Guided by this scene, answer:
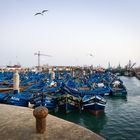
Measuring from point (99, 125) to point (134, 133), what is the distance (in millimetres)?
4203

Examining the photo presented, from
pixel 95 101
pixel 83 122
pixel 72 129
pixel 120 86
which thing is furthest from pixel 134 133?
pixel 120 86

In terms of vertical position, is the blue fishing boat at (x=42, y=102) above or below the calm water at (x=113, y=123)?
above

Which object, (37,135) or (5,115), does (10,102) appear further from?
(37,135)

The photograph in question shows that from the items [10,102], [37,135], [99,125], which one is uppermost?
[37,135]

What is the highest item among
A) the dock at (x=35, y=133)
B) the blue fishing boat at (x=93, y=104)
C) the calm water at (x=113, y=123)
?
the dock at (x=35, y=133)

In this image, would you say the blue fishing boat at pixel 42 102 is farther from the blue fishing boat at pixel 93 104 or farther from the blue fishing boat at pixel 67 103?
the blue fishing boat at pixel 93 104

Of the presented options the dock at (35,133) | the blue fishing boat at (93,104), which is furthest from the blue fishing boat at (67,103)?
the dock at (35,133)

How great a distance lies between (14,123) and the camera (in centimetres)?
664

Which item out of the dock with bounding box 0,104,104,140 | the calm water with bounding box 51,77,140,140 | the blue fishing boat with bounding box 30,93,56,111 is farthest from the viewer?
the blue fishing boat with bounding box 30,93,56,111

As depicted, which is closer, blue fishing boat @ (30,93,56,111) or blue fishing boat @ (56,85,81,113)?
blue fishing boat @ (56,85,81,113)

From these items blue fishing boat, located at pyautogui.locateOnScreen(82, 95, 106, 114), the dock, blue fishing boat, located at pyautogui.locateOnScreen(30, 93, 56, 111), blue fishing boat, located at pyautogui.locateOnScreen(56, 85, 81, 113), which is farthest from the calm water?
the dock

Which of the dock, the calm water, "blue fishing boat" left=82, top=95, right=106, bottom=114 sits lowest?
the calm water

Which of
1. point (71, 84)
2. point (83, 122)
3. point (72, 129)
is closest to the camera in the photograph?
point (72, 129)

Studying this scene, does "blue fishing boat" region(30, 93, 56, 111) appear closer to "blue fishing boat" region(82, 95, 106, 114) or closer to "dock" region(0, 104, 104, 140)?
"blue fishing boat" region(82, 95, 106, 114)
